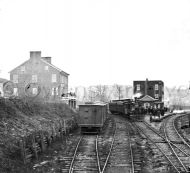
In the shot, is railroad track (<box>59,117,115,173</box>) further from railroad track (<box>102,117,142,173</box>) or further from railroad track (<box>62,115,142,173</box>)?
railroad track (<box>102,117,142,173</box>)

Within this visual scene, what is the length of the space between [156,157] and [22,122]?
8775mm

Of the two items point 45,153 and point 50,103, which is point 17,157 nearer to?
point 45,153

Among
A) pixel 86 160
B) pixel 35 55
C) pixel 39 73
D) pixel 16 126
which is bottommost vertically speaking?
pixel 86 160

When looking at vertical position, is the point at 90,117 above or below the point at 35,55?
below

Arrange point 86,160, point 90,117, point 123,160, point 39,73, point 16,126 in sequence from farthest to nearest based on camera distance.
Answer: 1. point 39,73
2. point 90,117
3. point 16,126
4. point 86,160
5. point 123,160

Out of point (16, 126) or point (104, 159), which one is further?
point (16, 126)

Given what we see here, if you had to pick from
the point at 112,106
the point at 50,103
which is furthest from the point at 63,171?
the point at 112,106

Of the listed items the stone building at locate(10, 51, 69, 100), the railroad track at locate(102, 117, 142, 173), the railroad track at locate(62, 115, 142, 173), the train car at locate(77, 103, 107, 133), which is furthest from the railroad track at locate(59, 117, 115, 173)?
the stone building at locate(10, 51, 69, 100)

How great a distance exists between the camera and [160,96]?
252 ft

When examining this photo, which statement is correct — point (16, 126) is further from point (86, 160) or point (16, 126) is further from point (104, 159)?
point (104, 159)

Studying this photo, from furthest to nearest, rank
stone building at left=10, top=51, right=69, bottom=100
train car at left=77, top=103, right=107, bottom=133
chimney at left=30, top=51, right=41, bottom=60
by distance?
stone building at left=10, top=51, right=69, bottom=100 → chimney at left=30, top=51, right=41, bottom=60 → train car at left=77, top=103, right=107, bottom=133

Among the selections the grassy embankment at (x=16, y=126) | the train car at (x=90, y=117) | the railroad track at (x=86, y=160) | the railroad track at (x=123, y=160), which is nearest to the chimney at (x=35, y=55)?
the grassy embankment at (x=16, y=126)

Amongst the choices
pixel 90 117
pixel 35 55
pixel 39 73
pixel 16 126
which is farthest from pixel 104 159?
pixel 39 73

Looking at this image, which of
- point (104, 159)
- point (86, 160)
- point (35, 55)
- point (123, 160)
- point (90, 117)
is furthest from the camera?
point (35, 55)
